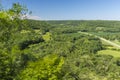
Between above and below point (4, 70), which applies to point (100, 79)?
below

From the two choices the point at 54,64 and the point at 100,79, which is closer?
the point at 54,64

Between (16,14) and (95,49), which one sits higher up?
(16,14)

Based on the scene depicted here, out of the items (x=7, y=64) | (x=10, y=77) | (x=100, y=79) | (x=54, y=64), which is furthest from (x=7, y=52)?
(x=100, y=79)

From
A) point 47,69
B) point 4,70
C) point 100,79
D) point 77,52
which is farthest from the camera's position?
point 77,52

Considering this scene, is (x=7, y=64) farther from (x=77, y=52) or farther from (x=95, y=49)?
(x=95, y=49)

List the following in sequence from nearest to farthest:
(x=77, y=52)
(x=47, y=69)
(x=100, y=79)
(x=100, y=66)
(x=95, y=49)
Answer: (x=47, y=69) < (x=100, y=79) < (x=100, y=66) < (x=77, y=52) < (x=95, y=49)

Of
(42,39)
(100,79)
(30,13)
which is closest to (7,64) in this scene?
(30,13)

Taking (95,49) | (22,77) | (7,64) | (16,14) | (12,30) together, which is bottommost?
(95,49)

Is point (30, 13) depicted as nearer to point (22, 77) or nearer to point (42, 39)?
point (22, 77)

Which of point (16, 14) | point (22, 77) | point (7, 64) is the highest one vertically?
point (16, 14)
